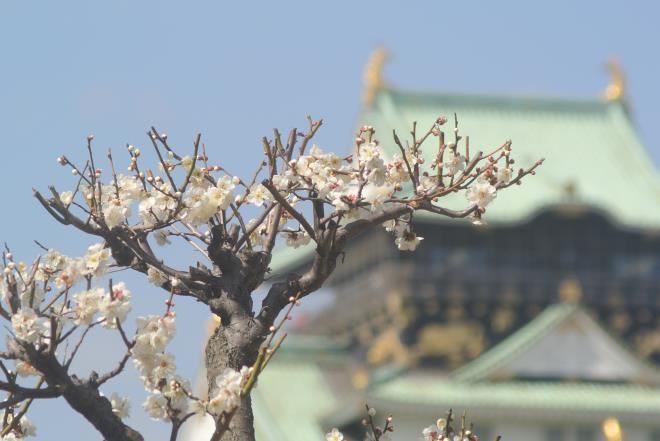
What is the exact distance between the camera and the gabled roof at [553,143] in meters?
49.7

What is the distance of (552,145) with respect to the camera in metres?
53.0

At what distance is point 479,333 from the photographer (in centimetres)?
4856

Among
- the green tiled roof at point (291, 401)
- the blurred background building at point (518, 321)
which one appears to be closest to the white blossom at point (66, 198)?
the blurred background building at point (518, 321)

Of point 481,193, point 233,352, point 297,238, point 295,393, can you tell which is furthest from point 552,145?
point 233,352

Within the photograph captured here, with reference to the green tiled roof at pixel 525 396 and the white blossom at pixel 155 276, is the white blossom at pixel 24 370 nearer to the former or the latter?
the white blossom at pixel 155 276

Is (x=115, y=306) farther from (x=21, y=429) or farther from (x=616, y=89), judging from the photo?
(x=616, y=89)

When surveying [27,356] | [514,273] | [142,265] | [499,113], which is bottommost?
[27,356]

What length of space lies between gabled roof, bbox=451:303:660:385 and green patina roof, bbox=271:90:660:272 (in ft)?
9.08

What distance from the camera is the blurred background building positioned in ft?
157

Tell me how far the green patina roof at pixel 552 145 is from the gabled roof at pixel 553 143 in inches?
1.0

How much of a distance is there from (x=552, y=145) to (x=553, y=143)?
3.6 inches

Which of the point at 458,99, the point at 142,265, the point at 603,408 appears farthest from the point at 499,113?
the point at 142,265

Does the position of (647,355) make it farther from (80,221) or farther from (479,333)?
(80,221)

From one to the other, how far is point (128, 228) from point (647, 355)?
4024cm
